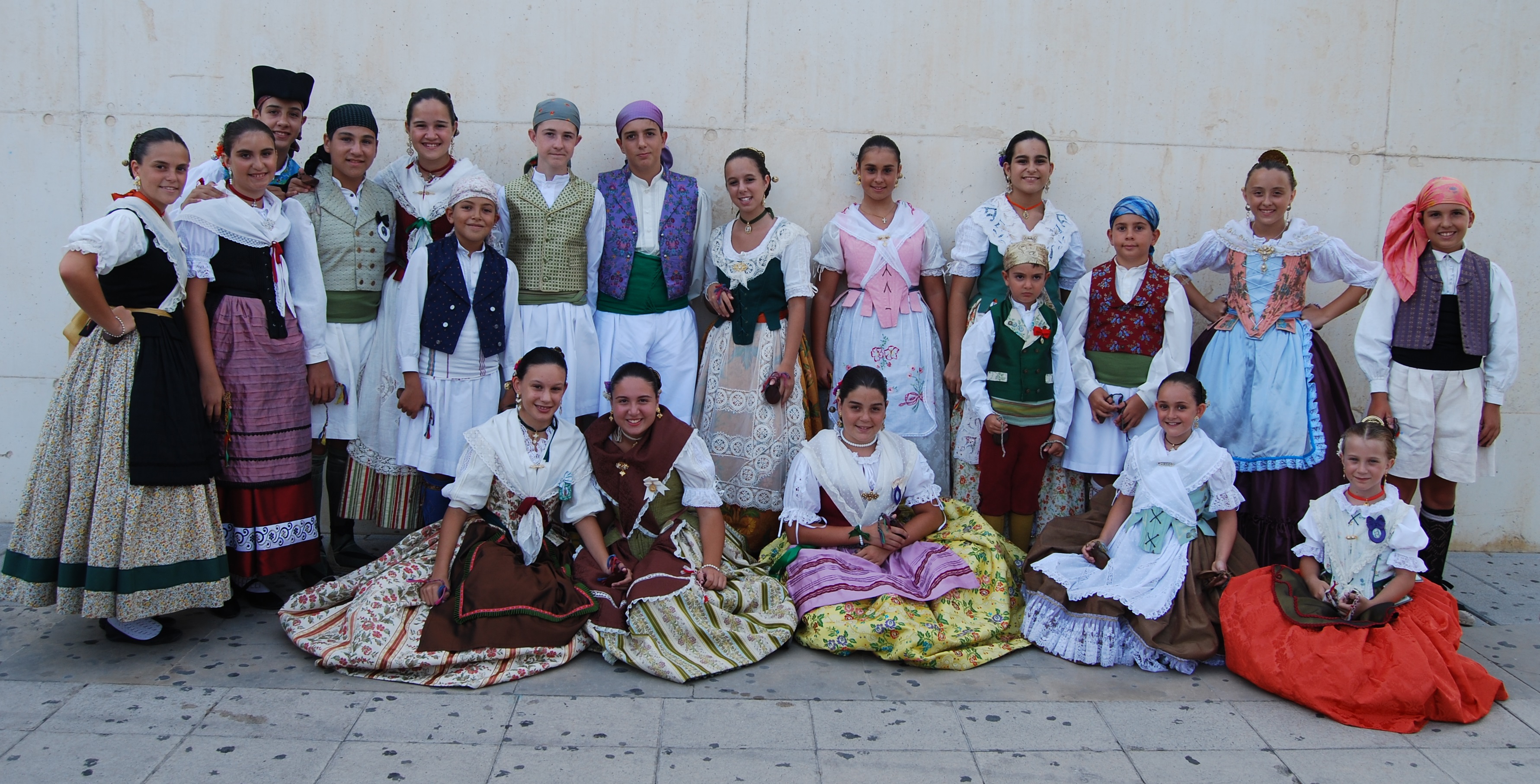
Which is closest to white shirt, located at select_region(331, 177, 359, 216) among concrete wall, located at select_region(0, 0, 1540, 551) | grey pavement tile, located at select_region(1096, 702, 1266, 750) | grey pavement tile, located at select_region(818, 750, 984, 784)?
concrete wall, located at select_region(0, 0, 1540, 551)

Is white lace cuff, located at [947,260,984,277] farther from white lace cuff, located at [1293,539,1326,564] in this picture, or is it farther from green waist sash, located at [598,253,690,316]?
white lace cuff, located at [1293,539,1326,564]

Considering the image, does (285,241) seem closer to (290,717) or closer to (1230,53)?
(290,717)

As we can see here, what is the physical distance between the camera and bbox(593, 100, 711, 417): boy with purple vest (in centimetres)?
438

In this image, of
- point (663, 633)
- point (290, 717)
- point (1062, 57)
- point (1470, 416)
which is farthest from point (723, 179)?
point (1470, 416)

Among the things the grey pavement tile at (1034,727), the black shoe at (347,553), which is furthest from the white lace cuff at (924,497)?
the black shoe at (347,553)

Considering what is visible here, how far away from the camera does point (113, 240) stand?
328 cm

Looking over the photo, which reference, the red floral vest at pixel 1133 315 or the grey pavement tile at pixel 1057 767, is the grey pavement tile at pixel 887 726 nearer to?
the grey pavement tile at pixel 1057 767

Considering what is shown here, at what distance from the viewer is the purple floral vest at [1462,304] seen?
4059 mm

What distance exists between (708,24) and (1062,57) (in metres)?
1.64

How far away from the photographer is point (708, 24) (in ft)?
15.8

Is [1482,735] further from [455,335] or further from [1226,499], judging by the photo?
[455,335]

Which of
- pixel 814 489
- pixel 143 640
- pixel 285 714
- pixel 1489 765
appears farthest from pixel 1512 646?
pixel 143 640

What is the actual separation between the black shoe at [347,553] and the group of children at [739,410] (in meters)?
0.03

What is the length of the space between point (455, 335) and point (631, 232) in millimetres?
839
